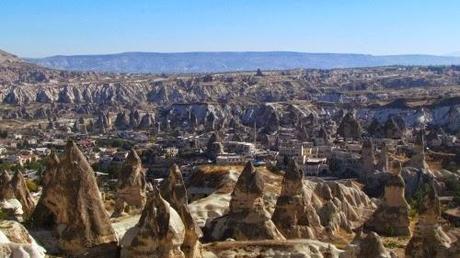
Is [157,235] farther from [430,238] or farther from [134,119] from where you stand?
[134,119]

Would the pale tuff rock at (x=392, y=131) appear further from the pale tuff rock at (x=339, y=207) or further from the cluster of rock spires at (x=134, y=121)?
the cluster of rock spires at (x=134, y=121)

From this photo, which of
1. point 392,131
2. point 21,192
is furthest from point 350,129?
point 21,192

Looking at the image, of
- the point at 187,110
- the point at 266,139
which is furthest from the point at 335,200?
the point at 187,110

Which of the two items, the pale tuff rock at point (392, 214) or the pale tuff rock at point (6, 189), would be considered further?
the pale tuff rock at point (392, 214)

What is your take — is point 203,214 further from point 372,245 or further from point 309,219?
point 372,245

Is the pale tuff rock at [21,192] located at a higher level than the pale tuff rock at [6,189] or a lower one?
lower

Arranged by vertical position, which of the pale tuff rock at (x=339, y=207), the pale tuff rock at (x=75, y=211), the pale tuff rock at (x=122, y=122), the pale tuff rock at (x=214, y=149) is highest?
the pale tuff rock at (x=75, y=211)

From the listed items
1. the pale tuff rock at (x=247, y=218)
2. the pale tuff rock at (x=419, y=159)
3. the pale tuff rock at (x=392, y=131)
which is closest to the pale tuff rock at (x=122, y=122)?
the pale tuff rock at (x=392, y=131)
